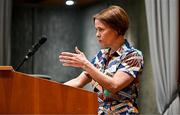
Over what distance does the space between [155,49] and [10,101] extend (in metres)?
2.27

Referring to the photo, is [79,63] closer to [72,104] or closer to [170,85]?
[72,104]

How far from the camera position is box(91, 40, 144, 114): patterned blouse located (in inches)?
68.3

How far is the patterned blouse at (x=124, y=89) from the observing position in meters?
1.73

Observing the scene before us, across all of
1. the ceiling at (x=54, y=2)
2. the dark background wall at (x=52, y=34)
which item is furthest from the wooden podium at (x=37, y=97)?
the ceiling at (x=54, y=2)

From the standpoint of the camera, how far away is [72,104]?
4.51ft

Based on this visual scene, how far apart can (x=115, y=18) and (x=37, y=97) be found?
0.67 meters

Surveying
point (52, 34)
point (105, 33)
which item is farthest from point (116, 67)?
point (52, 34)

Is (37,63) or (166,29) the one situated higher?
(166,29)

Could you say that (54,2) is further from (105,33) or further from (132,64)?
(132,64)

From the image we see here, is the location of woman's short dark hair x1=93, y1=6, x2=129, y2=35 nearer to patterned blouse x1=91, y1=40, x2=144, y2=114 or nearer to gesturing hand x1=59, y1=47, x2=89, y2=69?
patterned blouse x1=91, y1=40, x2=144, y2=114

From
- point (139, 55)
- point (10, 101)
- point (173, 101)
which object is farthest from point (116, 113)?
point (173, 101)

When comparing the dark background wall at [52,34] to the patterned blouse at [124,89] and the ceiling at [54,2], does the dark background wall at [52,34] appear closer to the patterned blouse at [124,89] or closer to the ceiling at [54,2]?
the ceiling at [54,2]

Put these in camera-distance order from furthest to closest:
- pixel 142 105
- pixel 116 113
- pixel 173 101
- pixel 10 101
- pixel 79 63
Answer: pixel 142 105 → pixel 173 101 → pixel 116 113 → pixel 79 63 → pixel 10 101

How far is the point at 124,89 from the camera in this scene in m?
1.76
